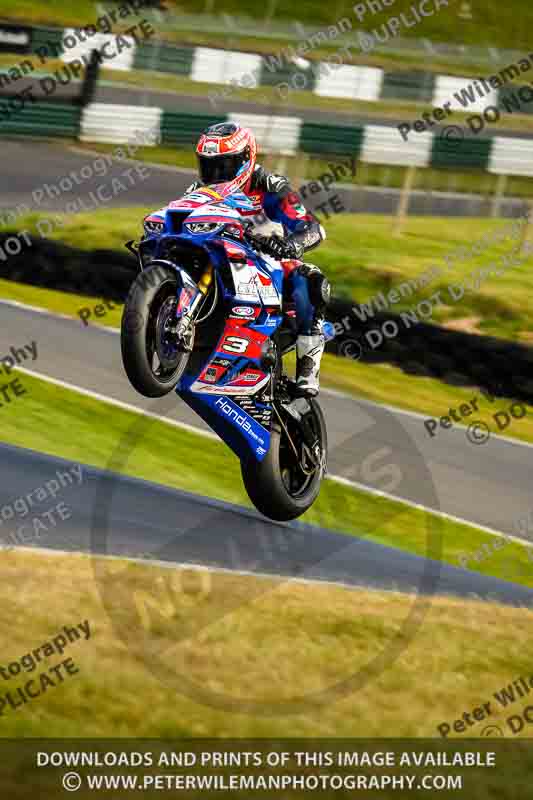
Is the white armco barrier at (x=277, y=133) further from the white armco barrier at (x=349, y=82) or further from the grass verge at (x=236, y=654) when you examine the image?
the grass verge at (x=236, y=654)

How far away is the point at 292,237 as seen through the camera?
8102 mm

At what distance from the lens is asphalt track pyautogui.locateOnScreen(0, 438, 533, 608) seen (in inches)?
397

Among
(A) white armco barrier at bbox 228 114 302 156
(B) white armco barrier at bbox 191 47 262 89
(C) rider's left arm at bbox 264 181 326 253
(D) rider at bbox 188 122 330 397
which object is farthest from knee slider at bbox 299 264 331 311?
(B) white armco barrier at bbox 191 47 262 89

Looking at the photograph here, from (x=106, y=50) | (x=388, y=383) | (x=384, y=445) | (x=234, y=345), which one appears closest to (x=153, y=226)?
(x=234, y=345)

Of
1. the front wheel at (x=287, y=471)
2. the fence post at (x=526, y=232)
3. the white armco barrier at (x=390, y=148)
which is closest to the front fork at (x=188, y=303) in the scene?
the front wheel at (x=287, y=471)

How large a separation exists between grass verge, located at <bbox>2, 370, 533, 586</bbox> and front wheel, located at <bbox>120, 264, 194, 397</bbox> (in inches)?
221

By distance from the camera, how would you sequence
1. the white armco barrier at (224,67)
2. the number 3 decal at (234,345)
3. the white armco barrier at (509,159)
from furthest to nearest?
the white armco barrier at (224,67), the white armco barrier at (509,159), the number 3 decal at (234,345)

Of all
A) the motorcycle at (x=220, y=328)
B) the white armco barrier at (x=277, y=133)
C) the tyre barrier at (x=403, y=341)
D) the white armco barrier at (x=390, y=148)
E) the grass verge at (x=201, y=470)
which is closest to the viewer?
the motorcycle at (x=220, y=328)

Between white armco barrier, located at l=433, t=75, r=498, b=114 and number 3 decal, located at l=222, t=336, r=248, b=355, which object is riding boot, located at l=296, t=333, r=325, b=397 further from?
white armco barrier, located at l=433, t=75, r=498, b=114

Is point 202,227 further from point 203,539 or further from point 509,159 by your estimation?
point 509,159

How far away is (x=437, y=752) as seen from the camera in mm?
7348

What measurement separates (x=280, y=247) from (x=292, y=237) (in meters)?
0.26

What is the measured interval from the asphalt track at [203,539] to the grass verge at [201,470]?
44.1 inches

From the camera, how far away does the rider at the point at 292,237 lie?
25.6 feet
